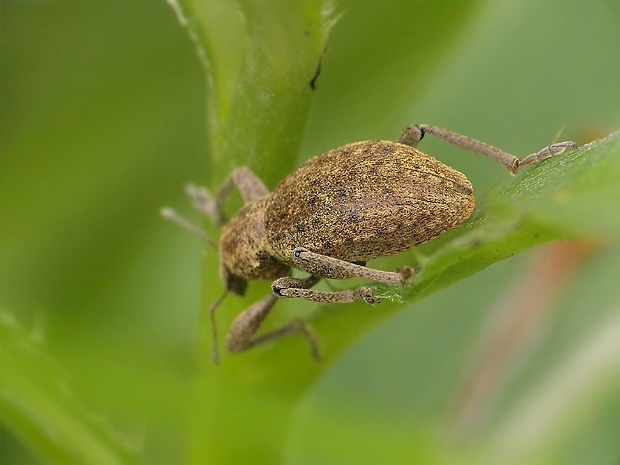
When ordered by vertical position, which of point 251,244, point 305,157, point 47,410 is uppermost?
point 305,157

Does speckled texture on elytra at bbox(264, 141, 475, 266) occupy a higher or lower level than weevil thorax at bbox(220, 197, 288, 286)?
higher

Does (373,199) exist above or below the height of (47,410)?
above

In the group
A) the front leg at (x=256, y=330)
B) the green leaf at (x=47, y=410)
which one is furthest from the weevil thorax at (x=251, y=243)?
the green leaf at (x=47, y=410)

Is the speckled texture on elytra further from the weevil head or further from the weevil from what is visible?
the weevil head

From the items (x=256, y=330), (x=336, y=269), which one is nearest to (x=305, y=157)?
(x=336, y=269)

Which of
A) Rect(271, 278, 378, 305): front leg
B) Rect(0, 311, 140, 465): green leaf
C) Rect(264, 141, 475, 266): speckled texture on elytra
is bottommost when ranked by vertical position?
Rect(0, 311, 140, 465): green leaf

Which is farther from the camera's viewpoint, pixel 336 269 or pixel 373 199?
pixel 336 269

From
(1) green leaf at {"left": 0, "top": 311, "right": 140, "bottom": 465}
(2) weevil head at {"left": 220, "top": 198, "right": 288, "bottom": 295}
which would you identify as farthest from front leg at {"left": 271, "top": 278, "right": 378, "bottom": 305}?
(1) green leaf at {"left": 0, "top": 311, "right": 140, "bottom": 465}

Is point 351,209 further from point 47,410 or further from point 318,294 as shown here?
point 47,410
